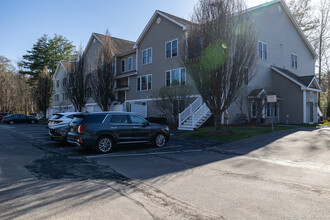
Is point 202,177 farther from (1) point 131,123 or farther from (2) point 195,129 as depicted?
(2) point 195,129

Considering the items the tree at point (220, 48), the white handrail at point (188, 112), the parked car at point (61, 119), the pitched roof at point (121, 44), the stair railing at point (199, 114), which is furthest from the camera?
the pitched roof at point (121, 44)

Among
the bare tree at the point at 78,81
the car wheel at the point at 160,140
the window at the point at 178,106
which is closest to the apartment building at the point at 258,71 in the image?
the window at the point at 178,106

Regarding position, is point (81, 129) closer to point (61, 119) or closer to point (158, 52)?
point (61, 119)

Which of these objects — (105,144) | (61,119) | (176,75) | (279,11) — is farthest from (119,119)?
(279,11)

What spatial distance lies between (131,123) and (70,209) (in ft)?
22.4

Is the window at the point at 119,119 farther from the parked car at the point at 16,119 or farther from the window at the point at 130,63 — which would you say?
the parked car at the point at 16,119

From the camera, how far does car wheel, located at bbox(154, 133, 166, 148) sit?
38.5 feet

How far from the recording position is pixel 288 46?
2817 centimetres

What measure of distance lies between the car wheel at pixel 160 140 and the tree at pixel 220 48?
424 cm

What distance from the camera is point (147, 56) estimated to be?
1091 inches

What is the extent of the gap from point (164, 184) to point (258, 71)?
1931 cm

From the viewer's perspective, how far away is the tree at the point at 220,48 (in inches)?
551

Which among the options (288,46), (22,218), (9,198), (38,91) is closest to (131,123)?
(9,198)

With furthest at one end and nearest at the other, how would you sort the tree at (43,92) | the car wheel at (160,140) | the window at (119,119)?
1. the tree at (43,92)
2. the car wheel at (160,140)
3. the window at (119,119)
